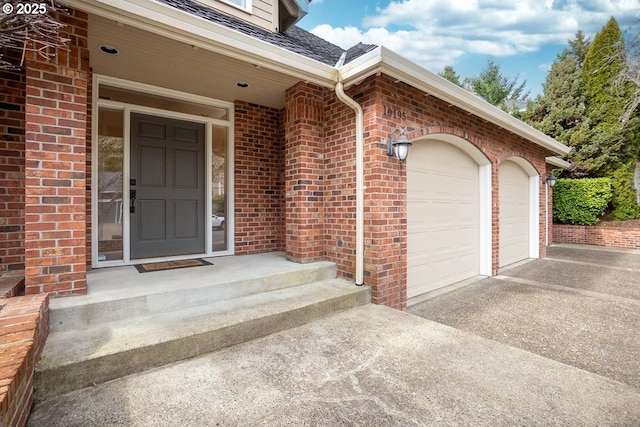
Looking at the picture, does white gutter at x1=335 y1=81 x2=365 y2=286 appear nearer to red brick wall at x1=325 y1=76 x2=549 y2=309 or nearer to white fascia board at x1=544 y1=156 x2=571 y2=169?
red brick wall at x1=325 y1=76 x2=549 y2=309

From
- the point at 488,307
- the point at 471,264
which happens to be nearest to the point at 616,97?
the point at 471,264

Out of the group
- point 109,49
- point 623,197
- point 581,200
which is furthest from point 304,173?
→ point 623,197

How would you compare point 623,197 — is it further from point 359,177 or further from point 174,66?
point 174,66

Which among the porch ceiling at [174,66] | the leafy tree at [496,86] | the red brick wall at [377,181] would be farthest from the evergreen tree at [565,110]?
the porch ceiling at [174,66]

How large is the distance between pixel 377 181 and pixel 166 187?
113 inches

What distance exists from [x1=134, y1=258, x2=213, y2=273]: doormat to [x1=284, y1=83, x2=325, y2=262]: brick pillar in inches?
47.1

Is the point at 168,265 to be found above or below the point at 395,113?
below

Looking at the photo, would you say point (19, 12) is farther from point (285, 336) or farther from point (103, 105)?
point (285, 336)

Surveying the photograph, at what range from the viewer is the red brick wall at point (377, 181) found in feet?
11.2

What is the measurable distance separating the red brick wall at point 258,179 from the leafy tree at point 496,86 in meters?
16.7

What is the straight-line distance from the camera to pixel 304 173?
3842 millimetres

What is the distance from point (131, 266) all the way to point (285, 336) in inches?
89.6

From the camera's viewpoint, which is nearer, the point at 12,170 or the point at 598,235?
the point at 12,170

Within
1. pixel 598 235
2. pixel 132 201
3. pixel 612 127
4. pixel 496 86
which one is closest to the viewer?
pixel 132 201
